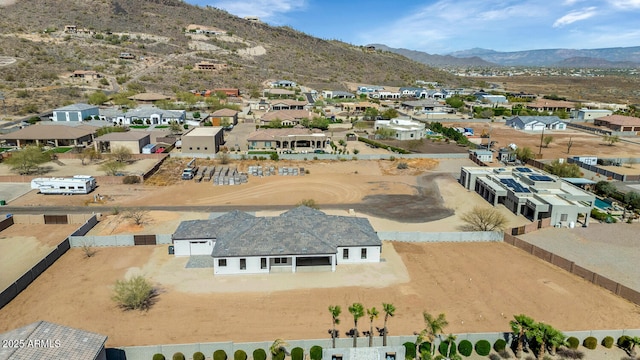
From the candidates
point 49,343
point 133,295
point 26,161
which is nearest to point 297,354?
point 49,343

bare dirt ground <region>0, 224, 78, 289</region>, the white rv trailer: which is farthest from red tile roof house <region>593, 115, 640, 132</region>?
bare dirt ground <region>0, 224, 78, 289</region>

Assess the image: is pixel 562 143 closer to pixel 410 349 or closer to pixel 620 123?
pixel 620 123

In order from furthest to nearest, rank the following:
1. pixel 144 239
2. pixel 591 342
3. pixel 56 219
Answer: pixel 56 219 → pixel 144 239 → pixel 591 342

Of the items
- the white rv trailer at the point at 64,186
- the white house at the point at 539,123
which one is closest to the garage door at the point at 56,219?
the white rv trailer at the point at 64,186

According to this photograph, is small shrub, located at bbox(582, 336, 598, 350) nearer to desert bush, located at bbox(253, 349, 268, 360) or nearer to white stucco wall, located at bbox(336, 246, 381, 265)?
white stucco wall, located at bbox(336, 246, 381, 265)

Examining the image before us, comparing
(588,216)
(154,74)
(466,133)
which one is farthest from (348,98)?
(588,216)

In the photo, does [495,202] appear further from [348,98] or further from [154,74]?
[154,74]
